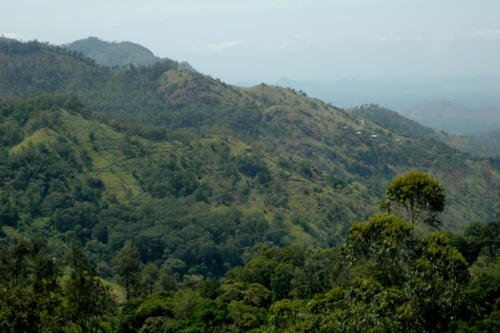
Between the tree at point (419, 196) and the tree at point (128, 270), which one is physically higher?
the tree at point (419, 196)

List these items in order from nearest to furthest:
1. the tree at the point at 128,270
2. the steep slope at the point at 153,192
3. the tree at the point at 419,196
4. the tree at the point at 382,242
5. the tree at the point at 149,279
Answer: the tree at the point at 382,242 → the tree at the point at 419,196 → the tree at the point at 128,270 → the tree at the point at 149,279 → the steep slope at the point at 153,192

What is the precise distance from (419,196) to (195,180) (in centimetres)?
8914

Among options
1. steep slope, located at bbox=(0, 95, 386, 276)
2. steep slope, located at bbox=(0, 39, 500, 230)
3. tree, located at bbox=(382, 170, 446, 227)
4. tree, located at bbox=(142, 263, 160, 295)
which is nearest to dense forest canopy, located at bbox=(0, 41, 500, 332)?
tree, located at bbox=(382, 170, 446, 227)

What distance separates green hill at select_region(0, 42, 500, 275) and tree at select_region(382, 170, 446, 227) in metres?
63.2

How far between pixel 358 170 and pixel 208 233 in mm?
97622

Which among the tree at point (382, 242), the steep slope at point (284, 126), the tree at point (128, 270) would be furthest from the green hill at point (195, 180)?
the tree at point (382, 242)

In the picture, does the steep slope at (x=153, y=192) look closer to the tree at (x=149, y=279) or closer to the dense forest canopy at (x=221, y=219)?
the dense forest canopy at (x=221, y=219)

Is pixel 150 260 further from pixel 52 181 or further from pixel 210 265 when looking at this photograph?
pixel 52 181

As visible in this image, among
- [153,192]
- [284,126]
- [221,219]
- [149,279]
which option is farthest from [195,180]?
[284,126]

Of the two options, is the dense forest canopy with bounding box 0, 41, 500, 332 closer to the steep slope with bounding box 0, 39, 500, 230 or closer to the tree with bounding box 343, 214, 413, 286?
the tree with bounding box 343, 214, 413, 286

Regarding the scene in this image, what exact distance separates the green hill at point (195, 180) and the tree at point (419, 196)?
6321cm

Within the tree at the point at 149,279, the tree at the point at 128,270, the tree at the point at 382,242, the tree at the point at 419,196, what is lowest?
the tree at the point at 149,279

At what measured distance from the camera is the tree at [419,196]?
1005 inches

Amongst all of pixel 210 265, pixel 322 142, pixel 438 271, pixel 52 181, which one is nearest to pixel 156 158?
pixel 52 181
